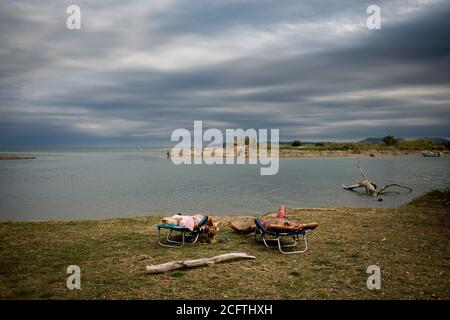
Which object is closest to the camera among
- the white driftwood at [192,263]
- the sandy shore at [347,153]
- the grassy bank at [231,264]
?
the grassy bank at [231,264]

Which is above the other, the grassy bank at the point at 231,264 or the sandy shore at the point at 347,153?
the sandy shore at the point at 347,153

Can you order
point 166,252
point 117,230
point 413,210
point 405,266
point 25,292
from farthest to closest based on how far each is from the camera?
point 413,210
point 117,230
point 166,252
point 405,266
point 25,292

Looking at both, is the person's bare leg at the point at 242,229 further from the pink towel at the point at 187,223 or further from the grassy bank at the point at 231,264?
the pink towel at the point at 187,223

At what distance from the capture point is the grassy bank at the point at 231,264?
24.2 ft

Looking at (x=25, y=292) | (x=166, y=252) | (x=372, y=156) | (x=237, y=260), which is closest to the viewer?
(x=25, y=292)

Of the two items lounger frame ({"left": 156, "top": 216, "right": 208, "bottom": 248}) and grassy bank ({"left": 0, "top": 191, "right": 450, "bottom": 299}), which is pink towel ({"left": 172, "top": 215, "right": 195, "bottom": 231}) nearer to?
lounger frame ({"left": 156, "top": 216, "right": 208, "bottom": 248})

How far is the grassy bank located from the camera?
7363 mm

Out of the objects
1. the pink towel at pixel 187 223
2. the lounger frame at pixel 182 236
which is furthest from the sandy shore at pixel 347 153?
the pink towel at pixel 187 223

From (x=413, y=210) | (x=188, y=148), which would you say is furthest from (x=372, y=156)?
(x=413, y=210)

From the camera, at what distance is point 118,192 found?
3250 cm

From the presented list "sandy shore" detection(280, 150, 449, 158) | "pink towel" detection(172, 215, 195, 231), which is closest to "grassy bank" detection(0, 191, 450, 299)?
"pink towel" detection(172, 215, 195, 231)

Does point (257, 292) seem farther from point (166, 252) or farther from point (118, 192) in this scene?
point (118, 192)

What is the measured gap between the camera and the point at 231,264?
9180mm

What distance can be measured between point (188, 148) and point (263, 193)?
408 feet
